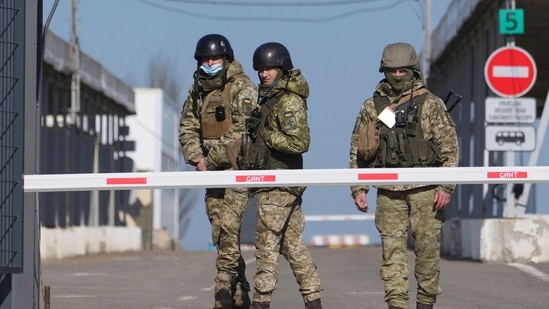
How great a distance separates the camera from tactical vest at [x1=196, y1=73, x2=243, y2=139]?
1132 centimetres

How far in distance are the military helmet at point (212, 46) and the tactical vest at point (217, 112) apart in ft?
0.80

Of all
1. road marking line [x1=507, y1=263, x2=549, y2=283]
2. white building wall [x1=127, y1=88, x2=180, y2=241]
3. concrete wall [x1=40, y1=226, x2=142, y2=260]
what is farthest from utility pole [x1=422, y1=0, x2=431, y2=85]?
white building wall [x1=127, y1=88, x2=180, y2=241]

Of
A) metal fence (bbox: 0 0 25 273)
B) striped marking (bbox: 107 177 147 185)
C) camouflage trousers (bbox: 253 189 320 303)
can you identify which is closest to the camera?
metal fence (bbox: 0 0 25 273)

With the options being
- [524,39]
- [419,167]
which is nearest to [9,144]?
[419,167]

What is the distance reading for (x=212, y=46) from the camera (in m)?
11.2

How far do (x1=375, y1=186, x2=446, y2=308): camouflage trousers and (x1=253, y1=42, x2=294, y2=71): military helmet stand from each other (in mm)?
Answer: 1172

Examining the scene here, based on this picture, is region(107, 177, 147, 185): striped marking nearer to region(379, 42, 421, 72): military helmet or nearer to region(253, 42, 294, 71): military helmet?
region(253, 42, 294, 71): military helmet

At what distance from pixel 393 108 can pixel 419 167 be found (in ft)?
1.57

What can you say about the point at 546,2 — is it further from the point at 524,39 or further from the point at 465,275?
the point at 465,275

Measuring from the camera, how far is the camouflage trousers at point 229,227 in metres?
11.1

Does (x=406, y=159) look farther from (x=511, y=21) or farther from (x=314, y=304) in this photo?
(x=511, y=21)

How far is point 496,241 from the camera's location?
21438 mm

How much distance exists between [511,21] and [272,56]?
502 inches

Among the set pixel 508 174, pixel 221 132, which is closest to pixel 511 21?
pixel 221 132
